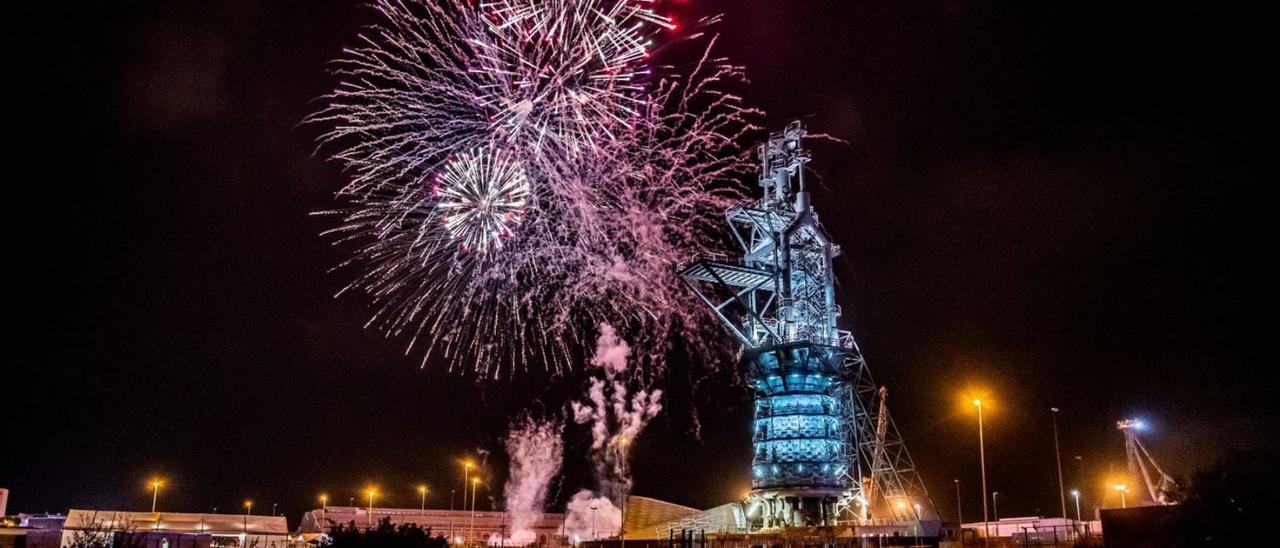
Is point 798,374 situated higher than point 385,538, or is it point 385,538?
point 798,374

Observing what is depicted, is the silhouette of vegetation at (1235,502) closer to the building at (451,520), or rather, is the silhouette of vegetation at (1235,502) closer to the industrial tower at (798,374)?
the industrial tower at (798,374)

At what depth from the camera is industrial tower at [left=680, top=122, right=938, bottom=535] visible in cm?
7150

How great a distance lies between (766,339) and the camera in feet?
248

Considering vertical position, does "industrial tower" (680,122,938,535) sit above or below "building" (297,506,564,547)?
above

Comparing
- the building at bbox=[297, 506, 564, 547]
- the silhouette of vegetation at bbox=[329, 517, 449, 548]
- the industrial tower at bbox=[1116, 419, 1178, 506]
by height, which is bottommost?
the building at bbox=[297, 506, 564, 547]

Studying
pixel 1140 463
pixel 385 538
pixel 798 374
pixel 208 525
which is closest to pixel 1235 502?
pixel 385 538

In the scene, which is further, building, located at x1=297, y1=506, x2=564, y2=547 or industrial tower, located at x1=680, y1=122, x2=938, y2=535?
building, located at x1=297, y1=506, x2=564, y2=547

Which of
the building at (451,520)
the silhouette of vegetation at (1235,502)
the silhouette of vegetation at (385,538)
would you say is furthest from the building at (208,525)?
the silhouette of vegetation at (1235,502)

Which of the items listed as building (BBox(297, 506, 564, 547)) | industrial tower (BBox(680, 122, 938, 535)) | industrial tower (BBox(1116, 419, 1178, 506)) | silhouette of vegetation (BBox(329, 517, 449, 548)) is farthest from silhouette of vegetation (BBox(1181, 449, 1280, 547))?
building (BBox(297, 506, 564, 547))

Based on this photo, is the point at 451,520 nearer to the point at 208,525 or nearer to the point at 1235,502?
the point at 208,525

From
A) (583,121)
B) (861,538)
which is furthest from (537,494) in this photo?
(583,121)

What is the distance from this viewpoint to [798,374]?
72.6m

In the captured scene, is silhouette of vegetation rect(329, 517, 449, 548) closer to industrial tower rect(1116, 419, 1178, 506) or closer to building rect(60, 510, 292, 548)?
building rect(60, 510, 292, 548)

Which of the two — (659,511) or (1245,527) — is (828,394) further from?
(1245,527)
